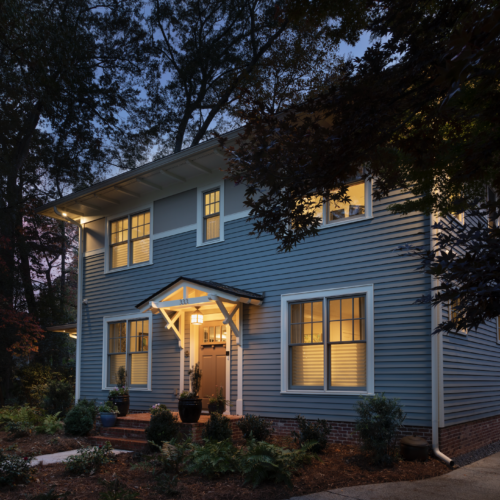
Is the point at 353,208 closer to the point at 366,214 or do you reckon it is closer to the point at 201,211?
the point at 366,214

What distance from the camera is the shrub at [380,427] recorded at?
7.23 m

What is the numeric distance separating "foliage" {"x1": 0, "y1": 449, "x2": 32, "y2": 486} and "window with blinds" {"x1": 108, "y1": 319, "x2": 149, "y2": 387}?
5939 mm

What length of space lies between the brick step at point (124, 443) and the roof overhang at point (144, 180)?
5.85 meters

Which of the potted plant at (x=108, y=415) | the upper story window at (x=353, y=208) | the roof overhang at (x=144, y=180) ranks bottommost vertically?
the potted plant at (x=108, y=415)

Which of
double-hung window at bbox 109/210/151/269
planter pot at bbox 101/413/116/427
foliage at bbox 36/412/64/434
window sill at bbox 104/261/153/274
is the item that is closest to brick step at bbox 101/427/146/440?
planter pot at bbox 101/413/116/427

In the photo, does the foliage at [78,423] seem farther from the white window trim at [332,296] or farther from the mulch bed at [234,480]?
the white window trim at [332,296]

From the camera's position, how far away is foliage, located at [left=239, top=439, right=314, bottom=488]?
6.27 metres

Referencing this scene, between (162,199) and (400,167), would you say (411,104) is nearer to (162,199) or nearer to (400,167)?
(400,167)

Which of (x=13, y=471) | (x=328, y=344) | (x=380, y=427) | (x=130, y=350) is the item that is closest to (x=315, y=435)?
(x=380, y=427)

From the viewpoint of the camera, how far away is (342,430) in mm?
8844

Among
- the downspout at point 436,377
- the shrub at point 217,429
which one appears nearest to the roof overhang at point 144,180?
the downspout at point 436,377

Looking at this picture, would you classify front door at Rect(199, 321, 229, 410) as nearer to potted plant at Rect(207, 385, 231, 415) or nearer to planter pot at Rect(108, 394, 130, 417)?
potted plant at Rect(207, 385, 231, 415)

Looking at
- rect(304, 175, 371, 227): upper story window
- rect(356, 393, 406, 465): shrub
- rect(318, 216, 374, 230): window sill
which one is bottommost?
rect(356, 393, 406, 465): shrub

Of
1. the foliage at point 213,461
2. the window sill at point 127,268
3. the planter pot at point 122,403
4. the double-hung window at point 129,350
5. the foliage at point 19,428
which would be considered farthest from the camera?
the window sill at point 127,268
